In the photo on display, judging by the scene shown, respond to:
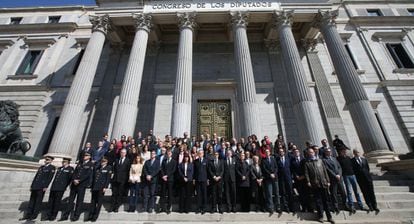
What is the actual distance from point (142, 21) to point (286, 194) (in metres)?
13.5

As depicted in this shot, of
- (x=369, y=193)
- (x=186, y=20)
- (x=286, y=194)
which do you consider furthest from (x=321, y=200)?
(x=186, y=20)

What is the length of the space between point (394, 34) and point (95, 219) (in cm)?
2475

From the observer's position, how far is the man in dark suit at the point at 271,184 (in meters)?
6.25

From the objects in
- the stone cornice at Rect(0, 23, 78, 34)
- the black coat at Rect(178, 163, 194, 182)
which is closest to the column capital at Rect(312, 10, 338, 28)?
the black coat at Rect(178, 163, 194, 182)

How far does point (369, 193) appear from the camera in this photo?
631 centimetres

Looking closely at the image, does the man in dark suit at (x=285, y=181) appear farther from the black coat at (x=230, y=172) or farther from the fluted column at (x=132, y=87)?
the fluted column at (x=132, y=87)

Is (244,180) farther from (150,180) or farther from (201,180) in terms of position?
(150,180)

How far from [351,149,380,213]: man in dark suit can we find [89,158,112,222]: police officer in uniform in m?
7.67

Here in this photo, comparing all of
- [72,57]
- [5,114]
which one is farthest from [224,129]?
[72,57]

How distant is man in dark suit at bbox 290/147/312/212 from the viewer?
6.42m

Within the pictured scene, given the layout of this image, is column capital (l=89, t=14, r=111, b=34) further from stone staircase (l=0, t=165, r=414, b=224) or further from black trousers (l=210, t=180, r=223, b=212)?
black trousers (l=210, t=180, r=223, b=212)

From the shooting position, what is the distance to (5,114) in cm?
1018

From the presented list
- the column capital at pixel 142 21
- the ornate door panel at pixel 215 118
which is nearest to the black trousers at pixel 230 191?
the ornate door panel at pixel 215 118

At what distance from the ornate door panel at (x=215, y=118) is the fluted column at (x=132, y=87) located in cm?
478
